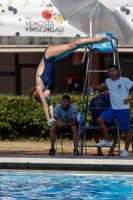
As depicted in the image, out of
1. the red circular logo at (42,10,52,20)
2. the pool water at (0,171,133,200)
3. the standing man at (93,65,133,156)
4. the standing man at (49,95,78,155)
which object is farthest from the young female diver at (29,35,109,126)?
the red circular logo at (42,10,52,20)

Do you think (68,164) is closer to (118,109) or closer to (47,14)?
(118,109)

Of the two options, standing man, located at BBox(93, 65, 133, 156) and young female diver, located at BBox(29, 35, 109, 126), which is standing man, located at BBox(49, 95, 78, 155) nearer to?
standing man, located at BBox(93, 65, 133, 156)

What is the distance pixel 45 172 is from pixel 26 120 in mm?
7720

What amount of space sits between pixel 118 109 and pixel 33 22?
39.4ft

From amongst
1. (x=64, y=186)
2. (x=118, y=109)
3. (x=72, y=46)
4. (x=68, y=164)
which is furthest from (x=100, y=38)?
(x=64, y=186)

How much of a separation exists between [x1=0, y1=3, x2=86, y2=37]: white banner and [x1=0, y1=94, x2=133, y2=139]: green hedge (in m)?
5.54

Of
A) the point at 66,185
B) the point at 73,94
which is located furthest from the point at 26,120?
the point at 66,185

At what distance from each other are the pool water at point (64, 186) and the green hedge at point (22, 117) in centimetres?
768

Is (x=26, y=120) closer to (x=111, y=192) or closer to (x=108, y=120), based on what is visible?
(x=108, y=120)

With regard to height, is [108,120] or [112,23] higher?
[112,23]

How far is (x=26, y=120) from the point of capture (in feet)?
61.9

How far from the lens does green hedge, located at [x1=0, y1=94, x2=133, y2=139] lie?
1877 cm

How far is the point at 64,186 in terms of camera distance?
9.99 m

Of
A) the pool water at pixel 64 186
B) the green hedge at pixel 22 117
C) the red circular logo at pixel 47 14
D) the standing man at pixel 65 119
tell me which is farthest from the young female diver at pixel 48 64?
the red circular logo at pixel 47 14
